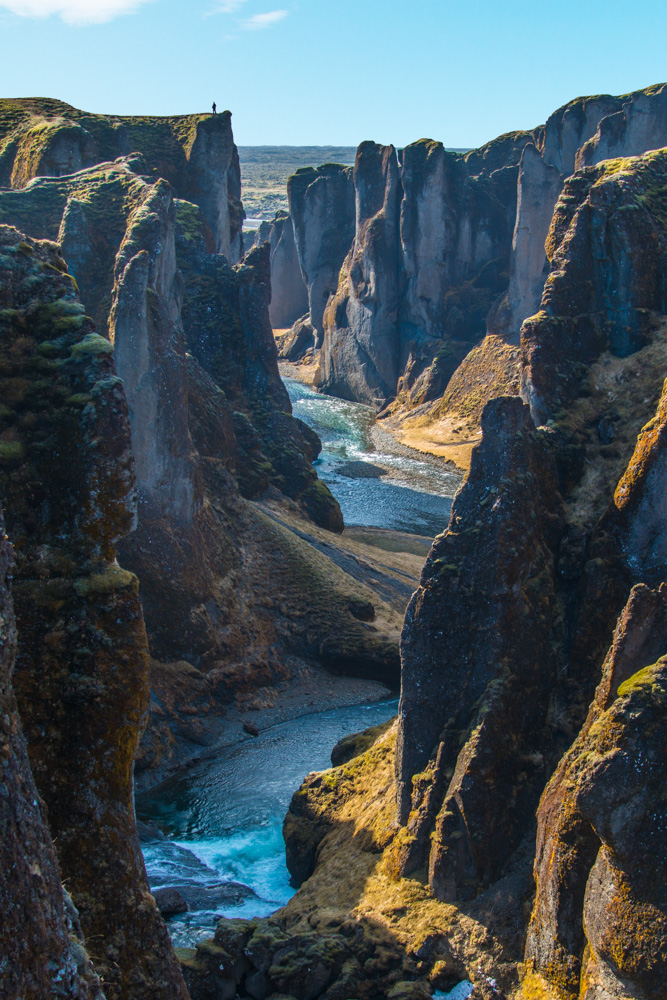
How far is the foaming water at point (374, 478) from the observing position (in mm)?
66750

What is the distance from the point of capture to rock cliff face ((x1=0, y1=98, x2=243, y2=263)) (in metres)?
50.2

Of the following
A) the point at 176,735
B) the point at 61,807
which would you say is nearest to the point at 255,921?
the point at 61,807

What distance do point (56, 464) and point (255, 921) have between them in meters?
11.7

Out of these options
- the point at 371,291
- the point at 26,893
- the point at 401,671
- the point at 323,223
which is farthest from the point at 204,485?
the point at 323,223

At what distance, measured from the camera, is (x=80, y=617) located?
47.6ft

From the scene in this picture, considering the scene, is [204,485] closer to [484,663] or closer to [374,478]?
[484,663]

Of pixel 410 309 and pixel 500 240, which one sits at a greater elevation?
pixel 500 240

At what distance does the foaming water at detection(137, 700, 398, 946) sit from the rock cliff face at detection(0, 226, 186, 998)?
913cm

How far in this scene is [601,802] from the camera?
47.5 ft

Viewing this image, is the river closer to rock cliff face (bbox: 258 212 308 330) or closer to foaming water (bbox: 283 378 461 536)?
foaming water (bbox: 283 378 461 536)

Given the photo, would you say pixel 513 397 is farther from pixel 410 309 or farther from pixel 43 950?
pixel 410 309

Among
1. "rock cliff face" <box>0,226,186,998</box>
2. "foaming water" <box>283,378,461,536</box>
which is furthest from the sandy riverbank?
"rock cliff face" <box>0,226,186,998</box>

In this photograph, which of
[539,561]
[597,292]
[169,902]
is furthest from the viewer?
[169,902]

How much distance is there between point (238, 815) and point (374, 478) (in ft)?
156
